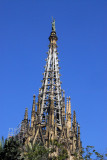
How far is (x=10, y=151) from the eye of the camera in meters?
35.6

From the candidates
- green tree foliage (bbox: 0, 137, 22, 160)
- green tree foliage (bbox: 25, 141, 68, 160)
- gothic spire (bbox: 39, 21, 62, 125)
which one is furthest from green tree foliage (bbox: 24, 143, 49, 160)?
gothic spire (bbox: 39, 21, 62, 125)

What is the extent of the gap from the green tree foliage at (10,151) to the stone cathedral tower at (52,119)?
15.7m

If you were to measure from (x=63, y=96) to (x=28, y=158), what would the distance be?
77.4ft

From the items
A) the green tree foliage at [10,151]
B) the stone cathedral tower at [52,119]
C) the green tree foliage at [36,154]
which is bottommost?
the green tree foliage at [10,151]

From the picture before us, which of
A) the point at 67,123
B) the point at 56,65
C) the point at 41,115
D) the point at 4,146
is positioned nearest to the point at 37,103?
the point at 41,115

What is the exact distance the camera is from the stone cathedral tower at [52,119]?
177ft

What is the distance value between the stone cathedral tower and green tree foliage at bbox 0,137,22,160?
15.7 m

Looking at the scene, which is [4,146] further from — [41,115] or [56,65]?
[56,65]

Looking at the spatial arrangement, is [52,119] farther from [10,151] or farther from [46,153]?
[10,151]

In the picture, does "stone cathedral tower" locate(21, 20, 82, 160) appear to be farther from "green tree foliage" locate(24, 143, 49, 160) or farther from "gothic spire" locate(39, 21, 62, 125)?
"green tree foliage" locate(24, 143, 49, 160)

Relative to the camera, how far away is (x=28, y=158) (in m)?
41.3

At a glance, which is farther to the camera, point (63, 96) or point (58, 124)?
point (63, 96)


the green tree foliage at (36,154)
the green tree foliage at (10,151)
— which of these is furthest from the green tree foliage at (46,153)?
the green tree foliage at (10,151)

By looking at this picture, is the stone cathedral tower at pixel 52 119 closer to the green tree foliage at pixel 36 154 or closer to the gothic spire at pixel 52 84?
the gothic spire at pixel 52 84
